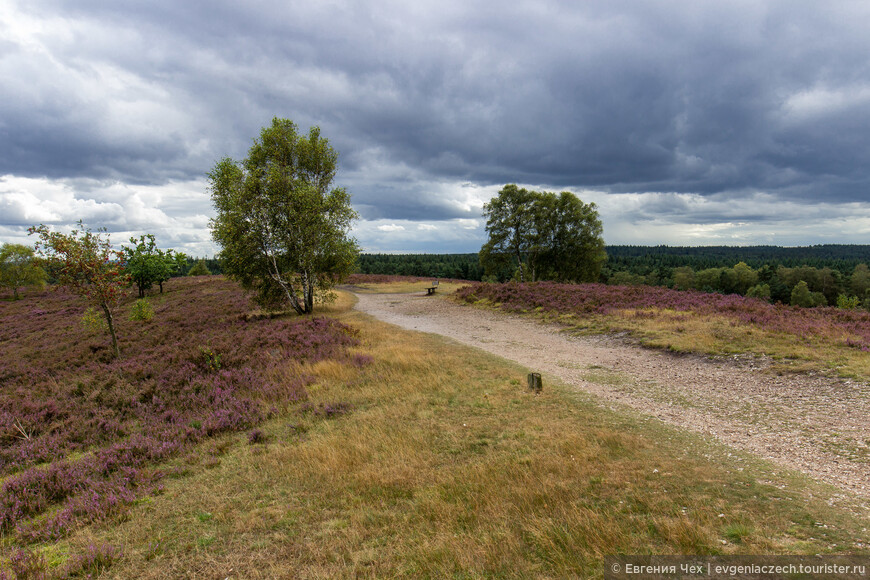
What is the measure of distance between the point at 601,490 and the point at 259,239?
25.6 m

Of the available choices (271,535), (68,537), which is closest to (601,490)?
(271,535)

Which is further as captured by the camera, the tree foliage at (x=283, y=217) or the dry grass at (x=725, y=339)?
the tree foliage at (x=283, y=217)

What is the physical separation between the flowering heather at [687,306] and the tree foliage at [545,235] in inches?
663

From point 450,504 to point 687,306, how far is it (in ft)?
70.3

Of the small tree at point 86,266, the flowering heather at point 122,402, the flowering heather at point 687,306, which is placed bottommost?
the flowering heather at point 122,402

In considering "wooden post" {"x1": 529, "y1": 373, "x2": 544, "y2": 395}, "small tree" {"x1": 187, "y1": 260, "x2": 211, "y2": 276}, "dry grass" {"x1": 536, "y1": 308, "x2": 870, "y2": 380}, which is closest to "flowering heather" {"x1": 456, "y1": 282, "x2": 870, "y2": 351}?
"dry grass" {"x1": 536, "y1": 308, "x2": 870, "y2": 380}

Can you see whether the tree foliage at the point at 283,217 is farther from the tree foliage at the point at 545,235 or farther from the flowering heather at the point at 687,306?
the tree foliage at the point at 545,235

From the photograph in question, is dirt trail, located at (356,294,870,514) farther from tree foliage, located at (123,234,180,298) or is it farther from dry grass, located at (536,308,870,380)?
tree foliage, located at (123,234,180,298)

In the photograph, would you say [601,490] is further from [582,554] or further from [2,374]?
[2,374]


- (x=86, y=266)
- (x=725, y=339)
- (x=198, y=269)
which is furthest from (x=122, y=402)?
(x=198, y=269)

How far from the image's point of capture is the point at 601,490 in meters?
5.92

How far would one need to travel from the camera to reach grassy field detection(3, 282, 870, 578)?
15.1ft

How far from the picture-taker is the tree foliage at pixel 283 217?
25375mm

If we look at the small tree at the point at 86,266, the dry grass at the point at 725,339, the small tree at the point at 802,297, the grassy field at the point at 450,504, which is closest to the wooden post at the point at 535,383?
the grassy field at the point at 450,504
